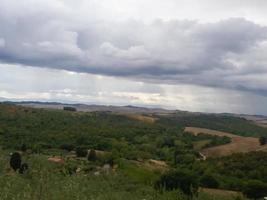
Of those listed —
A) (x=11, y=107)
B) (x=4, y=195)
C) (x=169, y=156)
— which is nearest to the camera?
(x=4, y=195)

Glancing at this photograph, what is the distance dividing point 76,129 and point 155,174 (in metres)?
67.2

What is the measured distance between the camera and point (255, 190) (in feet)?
238

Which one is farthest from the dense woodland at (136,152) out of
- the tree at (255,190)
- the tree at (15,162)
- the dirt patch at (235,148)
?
the dirt patch at (235,148)

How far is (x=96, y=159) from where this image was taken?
96250 mm

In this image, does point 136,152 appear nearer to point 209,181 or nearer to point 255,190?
point 209,181

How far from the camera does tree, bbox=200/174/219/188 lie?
259ft

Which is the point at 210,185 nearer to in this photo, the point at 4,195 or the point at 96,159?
the point at 96,159

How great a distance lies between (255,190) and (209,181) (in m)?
9.44

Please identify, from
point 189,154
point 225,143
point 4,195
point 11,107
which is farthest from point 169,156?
point 4,195

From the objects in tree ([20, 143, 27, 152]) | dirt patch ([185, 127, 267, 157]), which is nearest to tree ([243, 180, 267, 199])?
tree ([20, 143, 27, 152])

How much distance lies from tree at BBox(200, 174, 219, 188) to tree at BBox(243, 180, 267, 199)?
5611 mm

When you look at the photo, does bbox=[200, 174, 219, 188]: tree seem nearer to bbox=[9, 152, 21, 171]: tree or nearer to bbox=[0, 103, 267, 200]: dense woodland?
bbox=[0, 103, 267, 200]: dense woodland

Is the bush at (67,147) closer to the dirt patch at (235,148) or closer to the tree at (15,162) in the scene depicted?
the dirt patch at (235,148)

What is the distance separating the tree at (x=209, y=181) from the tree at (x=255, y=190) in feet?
18.4
